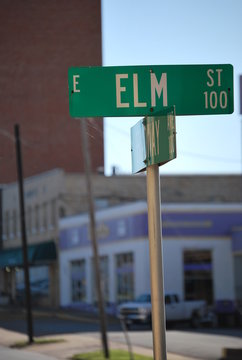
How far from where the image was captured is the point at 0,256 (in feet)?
187

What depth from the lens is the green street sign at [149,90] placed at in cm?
578

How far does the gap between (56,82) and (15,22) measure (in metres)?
4.83

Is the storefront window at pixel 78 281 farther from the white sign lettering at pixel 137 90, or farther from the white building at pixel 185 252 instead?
the white sign lettering at pixel 137 90

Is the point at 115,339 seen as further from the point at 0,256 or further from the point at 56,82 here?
the point at 0,256

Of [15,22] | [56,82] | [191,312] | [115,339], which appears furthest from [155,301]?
[191,312]

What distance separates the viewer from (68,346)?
26.8m

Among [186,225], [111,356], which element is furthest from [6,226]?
[111,356]

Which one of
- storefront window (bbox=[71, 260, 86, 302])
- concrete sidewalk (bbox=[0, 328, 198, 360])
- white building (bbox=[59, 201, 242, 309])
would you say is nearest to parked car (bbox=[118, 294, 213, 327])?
concrete sidewalk (bbox=[0, 328, 198, 360])

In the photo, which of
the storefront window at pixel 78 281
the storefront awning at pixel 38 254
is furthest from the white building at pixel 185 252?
the storefront awning at pixel 38 254

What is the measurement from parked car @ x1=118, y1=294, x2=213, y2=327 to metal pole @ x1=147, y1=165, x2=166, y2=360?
95.7 ft

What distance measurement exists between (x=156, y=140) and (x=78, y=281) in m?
44.2

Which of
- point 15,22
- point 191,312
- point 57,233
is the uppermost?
point 15,22

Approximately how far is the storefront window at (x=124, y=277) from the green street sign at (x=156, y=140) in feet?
124

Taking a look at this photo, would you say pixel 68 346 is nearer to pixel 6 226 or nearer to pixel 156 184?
pixel 156 184
